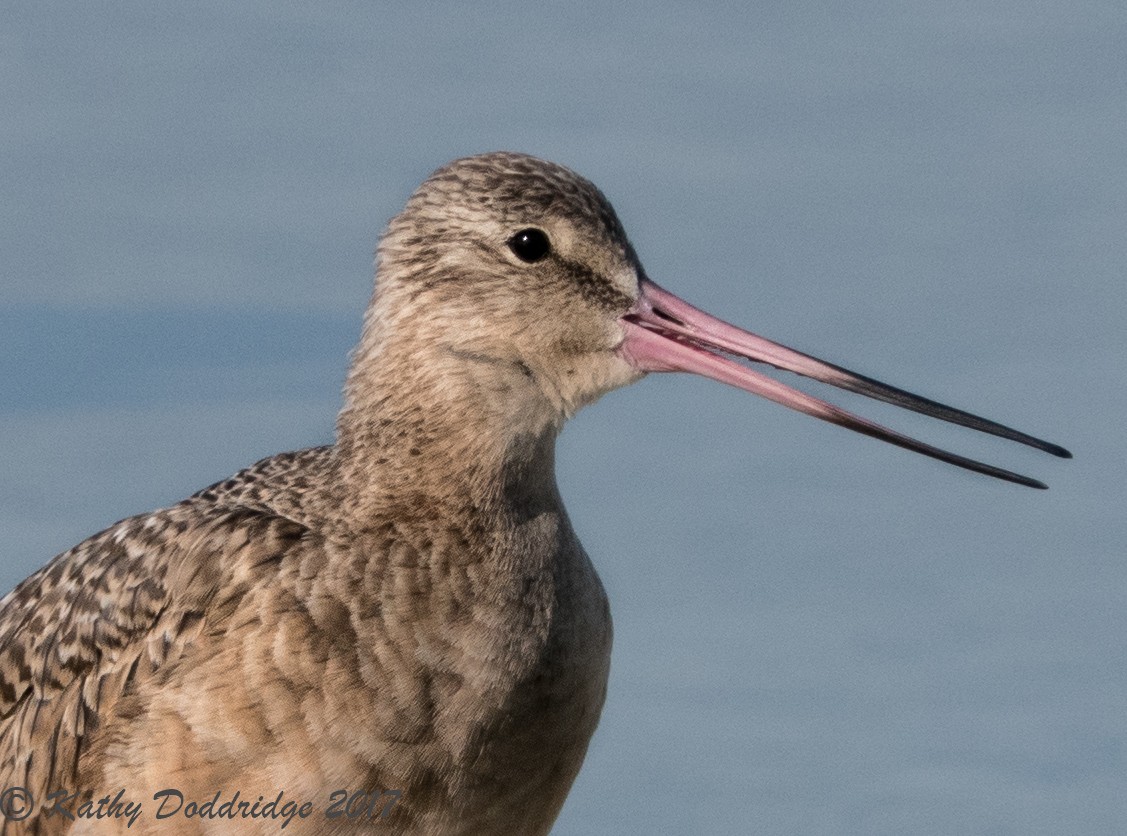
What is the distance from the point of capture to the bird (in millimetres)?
6109

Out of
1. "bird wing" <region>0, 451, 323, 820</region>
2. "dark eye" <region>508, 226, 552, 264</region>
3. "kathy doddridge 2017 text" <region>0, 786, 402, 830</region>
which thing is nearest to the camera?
"kathy doddridge 2017 text" <region>0, 786, 402, 830</region>

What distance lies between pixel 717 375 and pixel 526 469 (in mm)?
914

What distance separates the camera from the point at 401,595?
6289 millimetres

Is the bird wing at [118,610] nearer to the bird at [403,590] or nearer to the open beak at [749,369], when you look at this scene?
the bird at [403,590]

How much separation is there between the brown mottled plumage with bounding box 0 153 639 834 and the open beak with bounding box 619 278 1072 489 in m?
0.11

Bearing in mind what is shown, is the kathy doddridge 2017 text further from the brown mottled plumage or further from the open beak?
the open beak

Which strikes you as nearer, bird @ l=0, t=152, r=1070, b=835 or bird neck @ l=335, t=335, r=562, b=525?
bird @ l=0, t=152, r=1070, b=835

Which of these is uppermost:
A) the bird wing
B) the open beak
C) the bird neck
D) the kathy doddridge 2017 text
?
the open beak

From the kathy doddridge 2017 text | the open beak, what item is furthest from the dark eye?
the kathy doddridge 2017 text

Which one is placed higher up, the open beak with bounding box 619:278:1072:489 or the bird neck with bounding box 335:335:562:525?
the open beak with bounding box 619:278:1072:489

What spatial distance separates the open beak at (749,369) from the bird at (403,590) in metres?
0.01

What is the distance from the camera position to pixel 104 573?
22.4 feet

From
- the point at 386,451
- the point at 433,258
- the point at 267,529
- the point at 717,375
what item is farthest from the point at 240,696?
the point at 717,375

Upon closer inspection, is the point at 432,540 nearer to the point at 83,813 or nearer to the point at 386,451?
the point at 386,451
